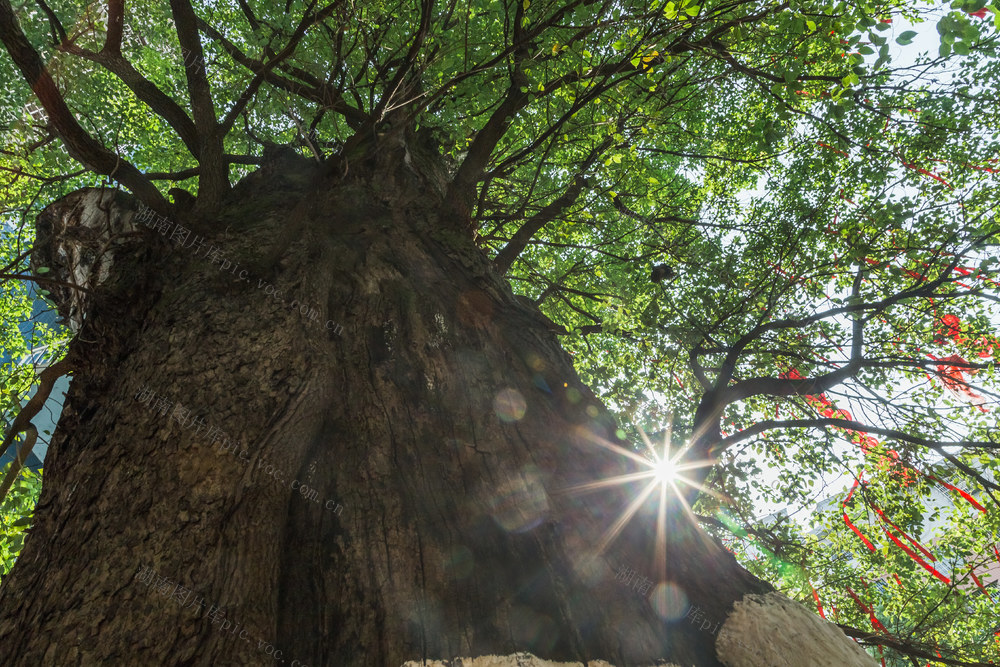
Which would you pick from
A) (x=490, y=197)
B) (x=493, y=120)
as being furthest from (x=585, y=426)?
(x=490, y=197)

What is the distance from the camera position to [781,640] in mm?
1479

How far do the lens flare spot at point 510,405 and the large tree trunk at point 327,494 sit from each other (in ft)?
0.04

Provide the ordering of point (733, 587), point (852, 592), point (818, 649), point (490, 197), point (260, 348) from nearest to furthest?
point (818, 649) < point (733, 587) < point (260, 348) < point (852, 592) < point (490, 197)

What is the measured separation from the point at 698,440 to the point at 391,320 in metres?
2.50

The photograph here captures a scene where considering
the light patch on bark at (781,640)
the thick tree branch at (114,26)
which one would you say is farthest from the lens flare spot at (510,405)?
the thick tree branch at (114,26)

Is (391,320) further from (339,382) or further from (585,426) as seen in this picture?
(585,426)

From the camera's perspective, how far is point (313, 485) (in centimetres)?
188

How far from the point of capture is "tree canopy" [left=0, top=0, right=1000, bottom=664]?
3.37 meters

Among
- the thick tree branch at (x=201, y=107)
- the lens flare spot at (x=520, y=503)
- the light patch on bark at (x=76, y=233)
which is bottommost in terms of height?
the lens flare spot at (x=520, y=503)

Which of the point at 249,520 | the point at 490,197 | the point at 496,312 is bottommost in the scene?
the point at 249,520

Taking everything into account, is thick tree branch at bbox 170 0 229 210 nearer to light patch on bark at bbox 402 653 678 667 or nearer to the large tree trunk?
the large tree trunk

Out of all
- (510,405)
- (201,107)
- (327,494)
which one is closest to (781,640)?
(510,405)

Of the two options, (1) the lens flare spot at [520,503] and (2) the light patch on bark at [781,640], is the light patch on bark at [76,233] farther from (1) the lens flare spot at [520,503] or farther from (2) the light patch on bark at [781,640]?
(2) the light patch on bark at [781,640]

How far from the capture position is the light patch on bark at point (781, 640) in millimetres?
1427
